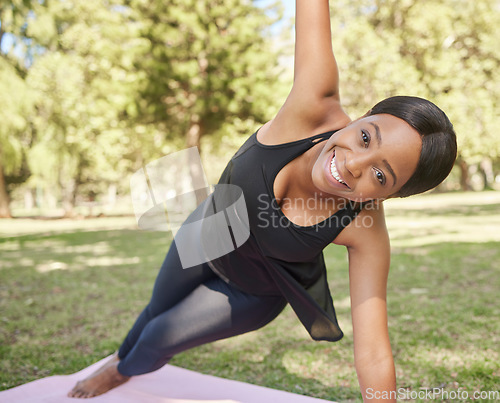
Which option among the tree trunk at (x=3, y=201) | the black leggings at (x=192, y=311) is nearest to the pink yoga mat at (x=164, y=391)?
the black leggings at (x=192, y=311)

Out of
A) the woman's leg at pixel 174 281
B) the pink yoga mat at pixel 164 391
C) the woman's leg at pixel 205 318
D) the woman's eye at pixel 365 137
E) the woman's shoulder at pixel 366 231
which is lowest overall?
the pink yoga mat at pixel 164 391

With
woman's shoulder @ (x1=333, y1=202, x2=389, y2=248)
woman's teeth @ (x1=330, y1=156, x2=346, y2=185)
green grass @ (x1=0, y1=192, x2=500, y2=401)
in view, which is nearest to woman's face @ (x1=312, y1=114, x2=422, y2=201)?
woman's teeth @ (x1=330, y1=156, x2=346, y2=185)

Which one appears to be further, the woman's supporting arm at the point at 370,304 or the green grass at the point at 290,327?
the green grass at the point at 290,327

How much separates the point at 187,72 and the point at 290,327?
9940 mm

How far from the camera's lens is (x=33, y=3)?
56.5 feet

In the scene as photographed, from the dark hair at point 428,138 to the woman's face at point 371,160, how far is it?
22 mm

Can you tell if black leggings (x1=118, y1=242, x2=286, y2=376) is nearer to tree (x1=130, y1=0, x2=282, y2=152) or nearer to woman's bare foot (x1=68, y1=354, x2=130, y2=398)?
woman's bare foot (x1=68, y1=354, x2=130, y2=398)

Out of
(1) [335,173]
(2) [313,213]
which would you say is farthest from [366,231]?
(1) [335,173]

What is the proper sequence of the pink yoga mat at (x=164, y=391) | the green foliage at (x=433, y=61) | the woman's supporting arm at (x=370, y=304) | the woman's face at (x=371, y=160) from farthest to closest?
Answer: 1. the green foliage at (x=433, y=61)
2. the pink yoga mat at (x=164, y=391)
3. the woman's supporting arm at (x=370, y=304)
4. the woman's face at (x=371, y=160)

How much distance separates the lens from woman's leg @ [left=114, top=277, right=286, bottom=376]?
2158 mm

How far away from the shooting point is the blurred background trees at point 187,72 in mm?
12789

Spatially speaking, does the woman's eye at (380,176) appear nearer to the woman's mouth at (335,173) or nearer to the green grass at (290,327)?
the woman's mouth at (335,173)

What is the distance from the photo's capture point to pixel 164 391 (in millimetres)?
2631

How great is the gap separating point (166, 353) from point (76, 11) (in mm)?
19121
